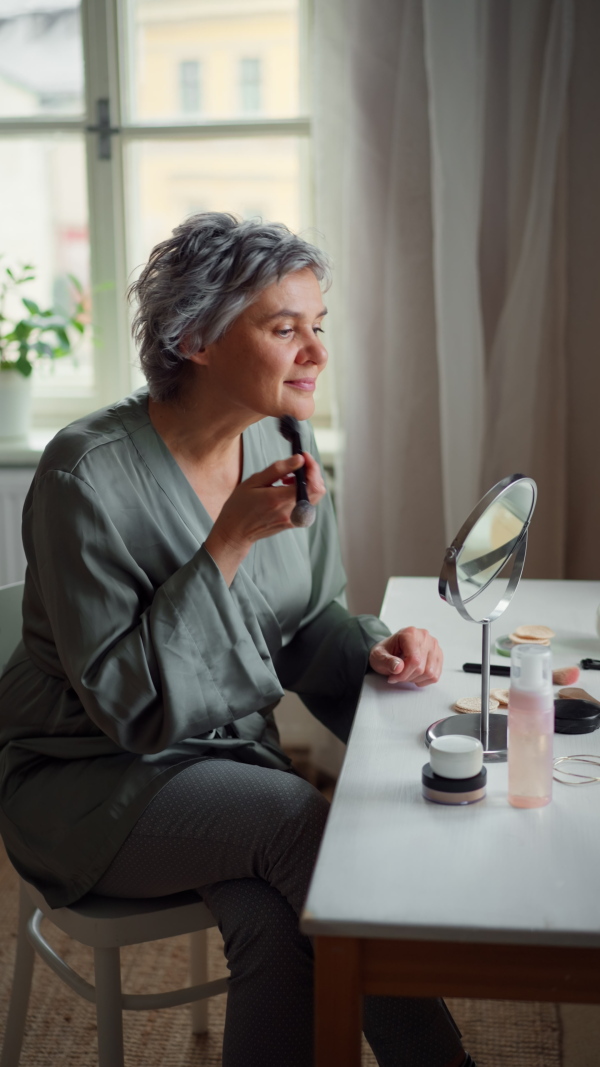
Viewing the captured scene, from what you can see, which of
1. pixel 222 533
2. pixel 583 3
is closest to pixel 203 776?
pixel 222 533

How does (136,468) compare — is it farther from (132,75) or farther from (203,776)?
(132,75)

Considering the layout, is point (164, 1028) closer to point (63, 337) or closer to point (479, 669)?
point (479, 669)

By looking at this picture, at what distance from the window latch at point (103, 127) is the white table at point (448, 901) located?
78.8 inches

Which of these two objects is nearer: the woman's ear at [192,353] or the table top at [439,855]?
the table top at [439,855]

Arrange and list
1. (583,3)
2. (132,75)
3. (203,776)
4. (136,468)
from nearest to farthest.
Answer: (203,776) → (136,468) → (583,3) → (132,75)

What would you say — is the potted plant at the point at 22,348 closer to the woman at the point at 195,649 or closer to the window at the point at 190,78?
the window at the point at 190,78

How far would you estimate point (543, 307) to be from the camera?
2105 millimetres

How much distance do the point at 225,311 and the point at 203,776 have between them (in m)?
0.61

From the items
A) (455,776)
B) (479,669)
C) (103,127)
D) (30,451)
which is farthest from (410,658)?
(103,127)

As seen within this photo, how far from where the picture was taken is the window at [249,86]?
2475mm

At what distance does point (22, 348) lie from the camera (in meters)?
2.41

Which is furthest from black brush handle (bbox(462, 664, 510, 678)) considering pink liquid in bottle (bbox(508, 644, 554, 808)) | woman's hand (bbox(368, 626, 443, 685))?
pink liquid in bottle (bbox(508, 644, 554, 808))

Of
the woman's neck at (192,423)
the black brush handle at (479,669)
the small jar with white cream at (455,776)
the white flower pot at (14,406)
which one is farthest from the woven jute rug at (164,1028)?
the white flower pot at (14,406)

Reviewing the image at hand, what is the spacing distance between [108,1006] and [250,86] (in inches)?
84.0
